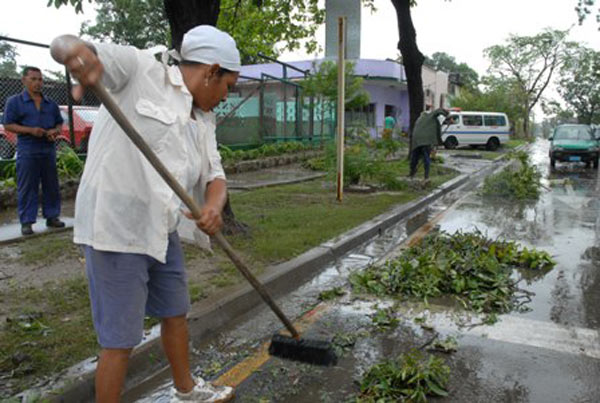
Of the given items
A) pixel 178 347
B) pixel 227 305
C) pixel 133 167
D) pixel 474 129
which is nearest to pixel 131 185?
pixel 133 167

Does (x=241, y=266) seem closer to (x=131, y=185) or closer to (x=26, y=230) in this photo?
(x=131, y=185)

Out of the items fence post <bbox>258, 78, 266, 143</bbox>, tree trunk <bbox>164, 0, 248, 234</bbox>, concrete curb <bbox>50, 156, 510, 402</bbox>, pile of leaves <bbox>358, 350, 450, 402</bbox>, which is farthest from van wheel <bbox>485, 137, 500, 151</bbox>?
pile of leaves <bbox>358, 350, 450, 402</bbox>

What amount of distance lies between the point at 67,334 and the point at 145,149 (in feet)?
6.39

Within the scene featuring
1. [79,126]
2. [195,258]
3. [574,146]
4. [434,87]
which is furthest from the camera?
[434,87]

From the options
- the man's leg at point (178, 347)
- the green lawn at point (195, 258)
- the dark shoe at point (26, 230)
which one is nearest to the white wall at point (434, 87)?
the green lawn at point (195, 258)

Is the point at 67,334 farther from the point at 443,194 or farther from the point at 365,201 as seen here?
the point at 443,194

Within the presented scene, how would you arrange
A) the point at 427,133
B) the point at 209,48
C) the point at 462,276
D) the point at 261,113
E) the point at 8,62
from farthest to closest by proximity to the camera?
the point at 261,113, the point at 427,133, the point at 8,62, the point at 462,276, the point at 209,48

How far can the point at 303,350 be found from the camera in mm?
3174

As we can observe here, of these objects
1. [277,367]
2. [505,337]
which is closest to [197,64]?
[277,367]

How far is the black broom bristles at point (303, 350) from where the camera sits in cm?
313

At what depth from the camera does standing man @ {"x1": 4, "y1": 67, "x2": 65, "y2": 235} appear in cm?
598

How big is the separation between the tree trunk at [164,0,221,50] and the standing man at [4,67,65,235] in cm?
166

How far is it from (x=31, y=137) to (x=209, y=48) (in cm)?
460

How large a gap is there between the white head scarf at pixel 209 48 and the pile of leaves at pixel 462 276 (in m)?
2.97
